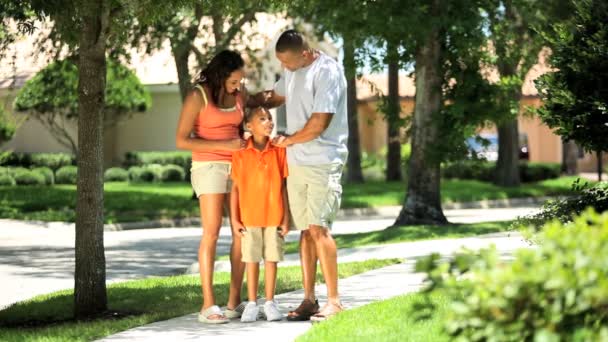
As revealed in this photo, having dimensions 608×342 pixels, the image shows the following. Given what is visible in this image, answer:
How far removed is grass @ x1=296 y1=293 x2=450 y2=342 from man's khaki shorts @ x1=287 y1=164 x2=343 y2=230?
2.44ft

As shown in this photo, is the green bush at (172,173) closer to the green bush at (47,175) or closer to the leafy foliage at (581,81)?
the green bush at (47,175)

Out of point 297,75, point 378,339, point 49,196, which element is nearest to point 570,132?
point 297,75

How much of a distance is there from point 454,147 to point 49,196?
10891mm

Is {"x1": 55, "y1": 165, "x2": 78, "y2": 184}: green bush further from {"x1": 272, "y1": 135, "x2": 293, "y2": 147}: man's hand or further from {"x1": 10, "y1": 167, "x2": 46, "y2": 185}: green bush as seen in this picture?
{"x1": 272, "y1": 135, "x2": 293, "y2": 147}: man's hand

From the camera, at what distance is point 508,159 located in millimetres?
38156

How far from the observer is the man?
31.7 ft

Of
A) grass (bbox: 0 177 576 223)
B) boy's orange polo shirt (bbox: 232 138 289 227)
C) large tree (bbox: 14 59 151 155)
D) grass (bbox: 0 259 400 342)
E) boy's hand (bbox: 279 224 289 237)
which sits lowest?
grass (bbox: 0 259 400 342)

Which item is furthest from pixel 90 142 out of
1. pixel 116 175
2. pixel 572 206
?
pixel 116 175

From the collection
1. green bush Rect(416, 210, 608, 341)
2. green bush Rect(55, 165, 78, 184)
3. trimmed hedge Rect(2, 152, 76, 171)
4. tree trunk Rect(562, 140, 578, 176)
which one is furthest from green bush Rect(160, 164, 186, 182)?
green bush Rect(416, 210, 608, 341)

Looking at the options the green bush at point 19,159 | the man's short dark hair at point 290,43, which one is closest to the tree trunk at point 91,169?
the man's short dark hair at point 290,43

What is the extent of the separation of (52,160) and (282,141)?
2992 centimetres

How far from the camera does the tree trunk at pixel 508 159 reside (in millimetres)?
38000

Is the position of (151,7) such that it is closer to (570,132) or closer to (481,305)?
(570,132)

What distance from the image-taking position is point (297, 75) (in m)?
9.83
